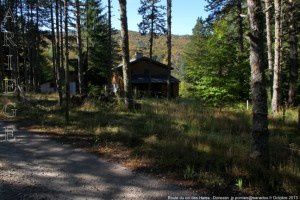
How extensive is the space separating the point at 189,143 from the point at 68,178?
3.56m

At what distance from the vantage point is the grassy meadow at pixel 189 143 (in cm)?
731

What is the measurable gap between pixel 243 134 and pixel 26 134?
8.27m

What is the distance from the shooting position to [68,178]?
811 centimetres

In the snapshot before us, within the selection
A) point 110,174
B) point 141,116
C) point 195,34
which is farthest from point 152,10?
point 110,174

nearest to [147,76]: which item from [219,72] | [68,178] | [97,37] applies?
[97,37]

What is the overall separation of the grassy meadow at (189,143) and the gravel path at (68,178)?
0.57 m

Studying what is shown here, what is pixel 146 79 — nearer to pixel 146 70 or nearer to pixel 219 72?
pixel 146 70

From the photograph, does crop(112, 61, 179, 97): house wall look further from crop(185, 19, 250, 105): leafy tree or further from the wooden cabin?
crop(185, 19, 250, 105): leafy tree

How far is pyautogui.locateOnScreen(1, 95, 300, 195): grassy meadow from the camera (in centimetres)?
731

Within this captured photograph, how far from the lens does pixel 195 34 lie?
215ft

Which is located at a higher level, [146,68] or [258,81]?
[146,68]

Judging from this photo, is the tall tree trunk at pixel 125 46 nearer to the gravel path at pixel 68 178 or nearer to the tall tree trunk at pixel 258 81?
the gravel path at pixel 68 178

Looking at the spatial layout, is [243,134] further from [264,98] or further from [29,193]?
[29,193]

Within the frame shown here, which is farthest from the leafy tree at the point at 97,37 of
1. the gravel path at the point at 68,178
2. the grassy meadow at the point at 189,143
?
the gravel path at the point at 68,178
